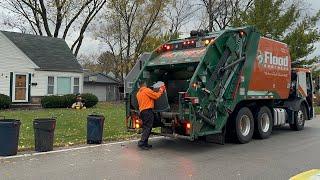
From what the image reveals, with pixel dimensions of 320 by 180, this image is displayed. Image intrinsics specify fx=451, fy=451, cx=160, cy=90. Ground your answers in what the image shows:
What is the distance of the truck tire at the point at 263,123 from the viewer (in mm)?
13344

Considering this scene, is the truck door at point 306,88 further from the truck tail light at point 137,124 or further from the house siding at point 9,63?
the house siding at point 9,63

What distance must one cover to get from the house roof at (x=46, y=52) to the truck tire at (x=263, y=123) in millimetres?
18240

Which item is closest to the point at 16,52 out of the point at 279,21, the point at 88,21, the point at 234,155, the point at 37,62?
the point at 37,62

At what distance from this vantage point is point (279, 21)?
1256 inches

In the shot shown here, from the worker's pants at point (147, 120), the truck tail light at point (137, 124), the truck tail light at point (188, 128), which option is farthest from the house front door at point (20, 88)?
the truck tail light at point (188, 128)

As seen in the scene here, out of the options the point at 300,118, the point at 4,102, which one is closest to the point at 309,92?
the point at 300,118

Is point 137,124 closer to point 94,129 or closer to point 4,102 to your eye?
point 94,129

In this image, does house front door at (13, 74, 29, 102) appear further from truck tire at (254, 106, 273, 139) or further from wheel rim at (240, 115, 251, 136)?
wheel rim at (240, 115, 251, 136)

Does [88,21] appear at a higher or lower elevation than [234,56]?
higher

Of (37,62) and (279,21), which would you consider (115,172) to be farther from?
(279,21)

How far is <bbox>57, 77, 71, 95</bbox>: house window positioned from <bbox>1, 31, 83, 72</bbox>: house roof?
2.16ft

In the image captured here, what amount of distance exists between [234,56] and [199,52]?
1.11 meters

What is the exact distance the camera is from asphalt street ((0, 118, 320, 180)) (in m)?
8.33

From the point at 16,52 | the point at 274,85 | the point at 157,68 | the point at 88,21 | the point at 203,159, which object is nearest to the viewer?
the point at 203,159
